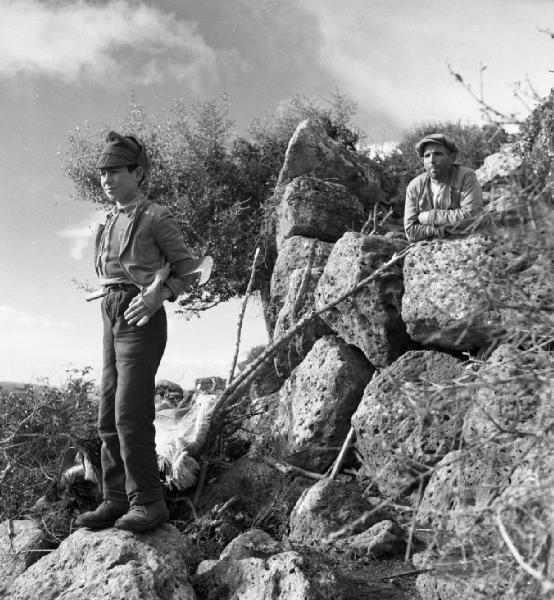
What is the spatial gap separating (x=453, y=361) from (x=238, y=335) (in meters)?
3.02

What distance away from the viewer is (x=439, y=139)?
24.9 ft

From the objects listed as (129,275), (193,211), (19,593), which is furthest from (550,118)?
(193,211)

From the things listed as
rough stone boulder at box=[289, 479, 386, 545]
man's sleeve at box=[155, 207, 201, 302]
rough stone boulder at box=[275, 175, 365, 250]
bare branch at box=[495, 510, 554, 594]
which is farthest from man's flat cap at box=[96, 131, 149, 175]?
rough stone boulder at box=[275, 175, 365, 250]

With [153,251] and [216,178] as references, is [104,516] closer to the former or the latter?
[153,251]

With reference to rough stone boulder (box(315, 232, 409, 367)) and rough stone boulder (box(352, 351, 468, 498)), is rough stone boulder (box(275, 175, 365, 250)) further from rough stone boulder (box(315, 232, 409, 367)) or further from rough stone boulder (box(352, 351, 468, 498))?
rough stone boulder (box(352, 351, 468, 498))

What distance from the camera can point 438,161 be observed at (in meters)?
7.61

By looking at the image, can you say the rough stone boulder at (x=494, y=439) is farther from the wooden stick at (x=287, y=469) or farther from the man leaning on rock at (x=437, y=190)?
the man leaning on rock at (x=437, y=190)

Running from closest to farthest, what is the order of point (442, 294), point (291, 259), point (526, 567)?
point (526, 567), point (442, 294), point (291, 259)

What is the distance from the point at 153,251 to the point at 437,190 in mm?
3602

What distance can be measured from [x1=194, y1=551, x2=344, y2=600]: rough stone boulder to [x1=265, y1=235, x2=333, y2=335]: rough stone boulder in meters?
5.33

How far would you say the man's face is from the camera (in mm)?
7625

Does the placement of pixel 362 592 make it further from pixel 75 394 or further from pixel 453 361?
pixel 75 394

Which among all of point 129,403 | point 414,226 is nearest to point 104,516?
point 129,403

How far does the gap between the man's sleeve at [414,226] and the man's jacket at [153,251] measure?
2.79 metres
